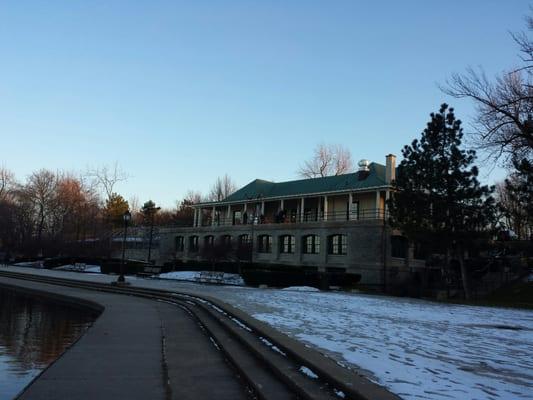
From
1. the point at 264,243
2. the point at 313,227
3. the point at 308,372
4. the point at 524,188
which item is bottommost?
the point at 308,372

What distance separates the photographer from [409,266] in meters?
40.6

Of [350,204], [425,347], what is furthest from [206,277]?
[425,347]

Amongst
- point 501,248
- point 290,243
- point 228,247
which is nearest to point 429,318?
point 501,248

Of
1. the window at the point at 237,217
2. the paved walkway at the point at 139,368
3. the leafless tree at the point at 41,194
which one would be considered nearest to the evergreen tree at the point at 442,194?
the paved walkway at the point at 139,368

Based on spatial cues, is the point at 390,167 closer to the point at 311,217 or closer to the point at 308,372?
the point at 311,217

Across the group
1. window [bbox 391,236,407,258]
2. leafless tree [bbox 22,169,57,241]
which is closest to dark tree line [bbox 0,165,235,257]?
leafless tree [bbox 22,169,57,241]

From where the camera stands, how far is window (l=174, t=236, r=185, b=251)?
62.6 m

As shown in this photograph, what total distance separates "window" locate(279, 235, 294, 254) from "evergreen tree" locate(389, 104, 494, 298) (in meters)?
19.1

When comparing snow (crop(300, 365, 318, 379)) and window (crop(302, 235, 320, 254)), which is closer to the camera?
snow (crop(300, 365, 318, 379))

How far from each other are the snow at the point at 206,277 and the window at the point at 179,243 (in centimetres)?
2079

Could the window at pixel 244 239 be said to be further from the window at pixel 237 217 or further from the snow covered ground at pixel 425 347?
the snow covered ground at pixel 425 347

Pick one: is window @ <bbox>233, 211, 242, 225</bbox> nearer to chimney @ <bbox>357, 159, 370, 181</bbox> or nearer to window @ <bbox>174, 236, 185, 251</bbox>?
window @ <bbox>174, 236, 185, 251</bbox>

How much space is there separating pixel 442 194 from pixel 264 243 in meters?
25.2

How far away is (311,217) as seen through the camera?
5159cm
